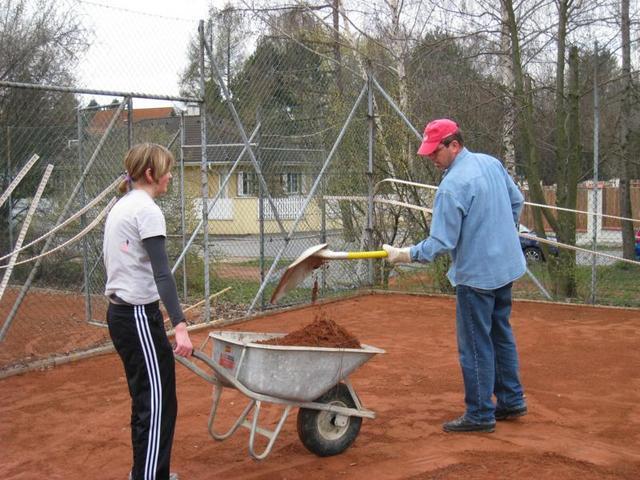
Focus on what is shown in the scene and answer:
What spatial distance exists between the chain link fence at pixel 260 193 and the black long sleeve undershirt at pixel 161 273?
15.0 ft

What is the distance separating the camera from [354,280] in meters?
10.7

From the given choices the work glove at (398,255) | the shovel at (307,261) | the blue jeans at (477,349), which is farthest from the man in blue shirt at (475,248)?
the shovel at (307,261)

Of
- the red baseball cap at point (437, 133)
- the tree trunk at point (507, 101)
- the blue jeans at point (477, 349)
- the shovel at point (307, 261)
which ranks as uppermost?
the tree trunk at point (507, 101)

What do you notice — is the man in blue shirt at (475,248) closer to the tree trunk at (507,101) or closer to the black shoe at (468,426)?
the black shoe at (468,426)

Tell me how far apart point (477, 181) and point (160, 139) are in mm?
7679

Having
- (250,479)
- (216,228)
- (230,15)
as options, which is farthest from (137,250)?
(230,15)

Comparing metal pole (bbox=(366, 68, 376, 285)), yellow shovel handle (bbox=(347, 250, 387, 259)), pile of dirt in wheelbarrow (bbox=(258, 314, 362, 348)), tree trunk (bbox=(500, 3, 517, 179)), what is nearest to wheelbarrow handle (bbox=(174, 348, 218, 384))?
pile of dirt in wheelbarrow (bbox=(258, 314, 362, 348))

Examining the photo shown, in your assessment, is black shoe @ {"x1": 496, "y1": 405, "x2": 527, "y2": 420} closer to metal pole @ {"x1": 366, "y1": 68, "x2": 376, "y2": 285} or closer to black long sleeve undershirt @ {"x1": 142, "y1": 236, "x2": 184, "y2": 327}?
black long sleeve undershirt @ {"x1": 142, "y1": 236, "x2": 184, "y2": 327}

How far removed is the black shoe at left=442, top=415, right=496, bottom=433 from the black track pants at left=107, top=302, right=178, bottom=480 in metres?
1.88

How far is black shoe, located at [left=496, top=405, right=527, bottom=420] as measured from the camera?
462cm

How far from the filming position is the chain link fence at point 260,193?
28.9ft

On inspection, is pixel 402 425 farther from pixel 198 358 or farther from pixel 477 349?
pixel 198 358

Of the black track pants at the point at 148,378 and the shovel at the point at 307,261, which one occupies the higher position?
the shovel at the point at 307,261

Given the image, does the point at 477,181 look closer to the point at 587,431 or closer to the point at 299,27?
the point at 587,431
